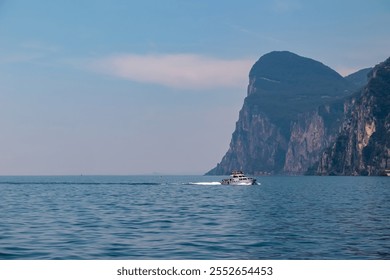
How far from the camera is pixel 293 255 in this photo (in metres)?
28.1

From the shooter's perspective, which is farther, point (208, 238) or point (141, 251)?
point (208, 238)

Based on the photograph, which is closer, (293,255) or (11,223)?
(293,255)
